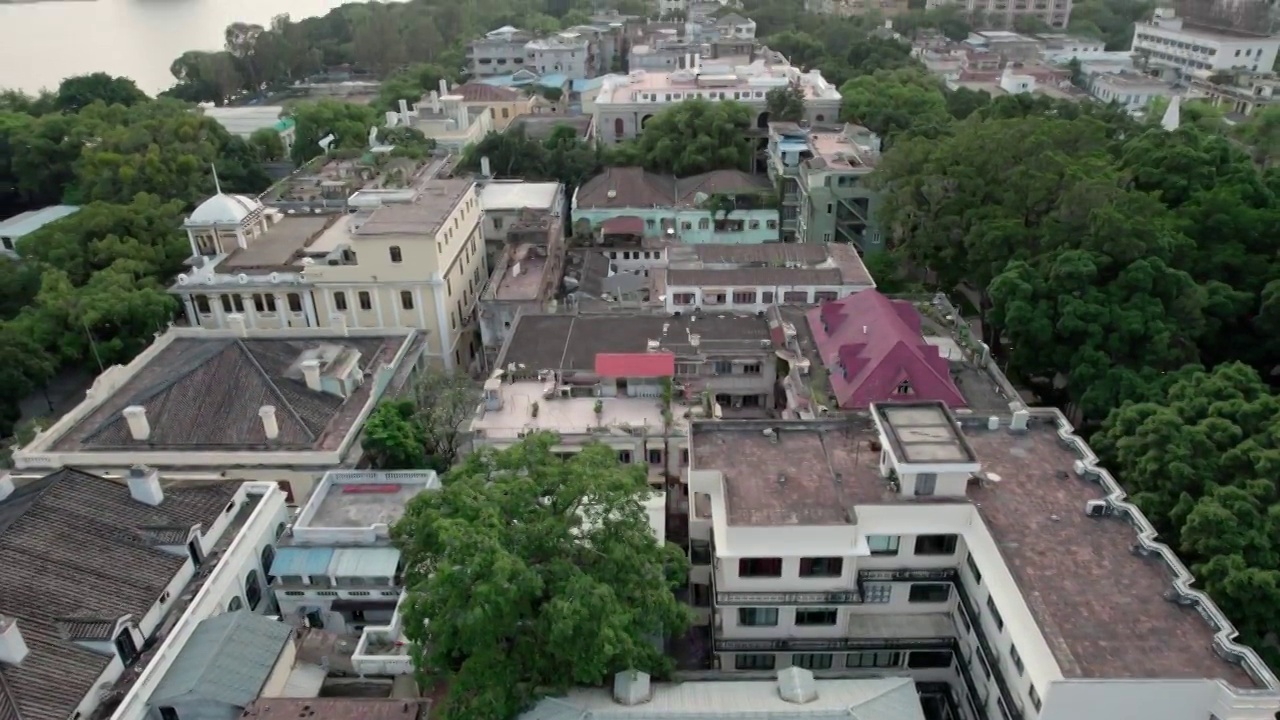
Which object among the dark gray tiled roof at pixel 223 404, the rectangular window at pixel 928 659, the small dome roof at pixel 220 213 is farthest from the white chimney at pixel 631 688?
the small dome roof at pixel 220 213

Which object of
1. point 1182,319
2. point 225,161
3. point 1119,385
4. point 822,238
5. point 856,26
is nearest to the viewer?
point 1119,385

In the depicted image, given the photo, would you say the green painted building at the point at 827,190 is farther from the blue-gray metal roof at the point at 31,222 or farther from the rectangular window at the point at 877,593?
the blue-gray metal roof at the point at 31,222

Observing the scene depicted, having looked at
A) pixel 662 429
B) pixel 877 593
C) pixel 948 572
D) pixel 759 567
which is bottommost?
pixel 877 593

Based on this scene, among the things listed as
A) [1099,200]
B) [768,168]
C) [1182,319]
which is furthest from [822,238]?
[1182,319]

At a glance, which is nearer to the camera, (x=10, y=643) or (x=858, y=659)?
(x=10, y=643)

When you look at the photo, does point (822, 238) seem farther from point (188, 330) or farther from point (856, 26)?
point (856, 26)

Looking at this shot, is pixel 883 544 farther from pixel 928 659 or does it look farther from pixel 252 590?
pixel 252 590

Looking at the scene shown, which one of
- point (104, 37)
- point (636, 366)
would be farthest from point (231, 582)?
point (104, 37)
